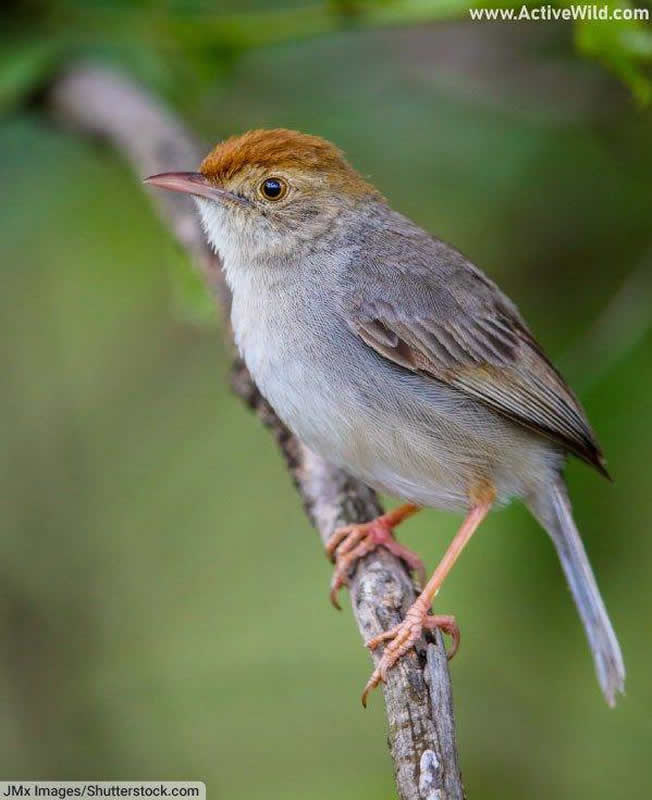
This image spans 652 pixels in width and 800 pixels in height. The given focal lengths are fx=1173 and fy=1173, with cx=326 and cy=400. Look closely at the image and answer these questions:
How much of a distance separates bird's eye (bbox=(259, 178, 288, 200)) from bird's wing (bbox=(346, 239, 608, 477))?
515 millimetres

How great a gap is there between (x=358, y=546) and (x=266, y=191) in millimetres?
1363

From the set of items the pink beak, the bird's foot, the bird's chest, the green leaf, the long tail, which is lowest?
the bird's foot

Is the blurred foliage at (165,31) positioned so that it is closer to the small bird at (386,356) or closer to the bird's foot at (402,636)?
the small bird at (386,356)

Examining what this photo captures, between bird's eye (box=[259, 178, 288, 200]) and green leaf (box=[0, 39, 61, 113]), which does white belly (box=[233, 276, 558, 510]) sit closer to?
bird's eye (box=[259, 178, 288, 200])

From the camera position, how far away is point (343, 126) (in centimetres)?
529

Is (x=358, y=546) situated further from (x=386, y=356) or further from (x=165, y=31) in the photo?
(x=165, y=31)

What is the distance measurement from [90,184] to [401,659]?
10.2ft

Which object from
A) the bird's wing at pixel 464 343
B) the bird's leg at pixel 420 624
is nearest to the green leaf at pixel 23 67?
the bird's wing at pixel 464 343

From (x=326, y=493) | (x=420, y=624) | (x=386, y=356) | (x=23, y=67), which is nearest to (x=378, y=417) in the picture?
(x=386, y=356)

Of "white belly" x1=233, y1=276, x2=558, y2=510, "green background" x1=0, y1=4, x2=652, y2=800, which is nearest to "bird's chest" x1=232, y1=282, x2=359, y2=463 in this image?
"white belly" x1=233, y1=276, x2=558, y2=510

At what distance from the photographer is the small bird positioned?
392cm

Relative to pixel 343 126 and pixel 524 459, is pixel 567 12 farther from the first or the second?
pixel 524 459

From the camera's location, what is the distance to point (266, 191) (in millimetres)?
4375

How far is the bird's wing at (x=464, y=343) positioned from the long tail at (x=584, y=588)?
1.00ft
